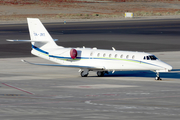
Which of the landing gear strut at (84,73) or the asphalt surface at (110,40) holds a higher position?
the asphalt surface at (110,40)

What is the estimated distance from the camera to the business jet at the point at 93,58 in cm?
4100

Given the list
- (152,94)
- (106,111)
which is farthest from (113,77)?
(106,111)

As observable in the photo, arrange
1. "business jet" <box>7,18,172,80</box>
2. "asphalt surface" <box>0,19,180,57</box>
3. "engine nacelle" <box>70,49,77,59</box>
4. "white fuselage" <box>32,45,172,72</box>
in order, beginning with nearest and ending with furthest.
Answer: "white fuselage" <box>32,45,172,72</box> → "business jet" <box>7,18,172,80</box> → "engine nacelle" <box>70,49,77,59</box> → "asphalt surface" <box>0,19,180,57</box>

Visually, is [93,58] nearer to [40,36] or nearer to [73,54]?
[73,54]

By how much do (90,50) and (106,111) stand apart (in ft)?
61.7

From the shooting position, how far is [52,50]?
46688 millimetres

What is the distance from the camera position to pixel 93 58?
43562mm

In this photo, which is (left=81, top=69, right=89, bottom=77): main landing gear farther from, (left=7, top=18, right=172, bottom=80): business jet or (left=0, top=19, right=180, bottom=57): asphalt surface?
(left=0, top=19, right=180, bottom=57): asphalt surface

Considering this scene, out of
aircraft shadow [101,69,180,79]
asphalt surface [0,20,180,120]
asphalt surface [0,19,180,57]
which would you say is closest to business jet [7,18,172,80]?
asphalt surface [0,20,180,120]

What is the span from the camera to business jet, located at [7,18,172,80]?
4100cm

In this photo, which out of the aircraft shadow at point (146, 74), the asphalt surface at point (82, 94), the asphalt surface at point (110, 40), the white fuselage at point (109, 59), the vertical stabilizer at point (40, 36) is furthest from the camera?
the asphalt surface at point (110, 40)

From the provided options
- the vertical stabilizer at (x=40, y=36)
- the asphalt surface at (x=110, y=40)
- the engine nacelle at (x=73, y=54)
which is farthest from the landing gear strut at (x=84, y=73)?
the asphalt surface at (x=110, y=40)

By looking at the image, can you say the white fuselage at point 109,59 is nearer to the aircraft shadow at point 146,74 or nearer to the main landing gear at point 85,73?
the main landing gear at point 85,73

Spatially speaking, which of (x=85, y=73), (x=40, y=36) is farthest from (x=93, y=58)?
(x=40, y=36)
